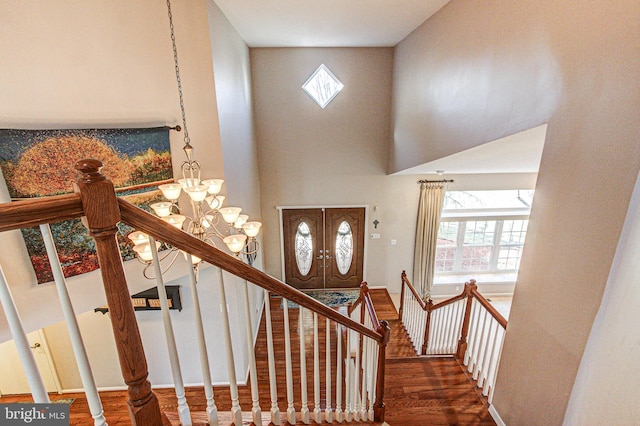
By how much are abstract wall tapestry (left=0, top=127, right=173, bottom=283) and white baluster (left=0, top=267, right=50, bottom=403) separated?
6.61 feet

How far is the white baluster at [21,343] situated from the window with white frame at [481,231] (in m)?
6.45

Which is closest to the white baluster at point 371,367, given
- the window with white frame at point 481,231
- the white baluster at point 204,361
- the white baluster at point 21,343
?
the white baluster at point 204,361

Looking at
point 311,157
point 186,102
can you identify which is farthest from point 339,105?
point 186,102

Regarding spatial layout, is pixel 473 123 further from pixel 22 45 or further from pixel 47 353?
pixel 47 353

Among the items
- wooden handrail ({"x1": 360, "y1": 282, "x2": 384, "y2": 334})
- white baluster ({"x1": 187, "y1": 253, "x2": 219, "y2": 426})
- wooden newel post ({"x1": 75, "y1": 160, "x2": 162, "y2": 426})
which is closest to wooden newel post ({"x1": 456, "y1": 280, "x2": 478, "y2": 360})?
wooden handrail ({"x1": 360, "y1": 282, "x2": 384, "y2": 334})

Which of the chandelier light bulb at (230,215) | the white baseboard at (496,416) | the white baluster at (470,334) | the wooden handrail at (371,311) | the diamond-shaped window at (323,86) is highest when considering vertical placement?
the diamond-shaped window at (323,86)

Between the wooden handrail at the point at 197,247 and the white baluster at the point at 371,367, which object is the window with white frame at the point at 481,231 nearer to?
the white baluster at the point at 371,367

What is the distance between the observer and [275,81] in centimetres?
524

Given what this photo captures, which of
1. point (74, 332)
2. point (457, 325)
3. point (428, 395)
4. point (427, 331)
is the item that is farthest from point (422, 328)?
point (74, 332)

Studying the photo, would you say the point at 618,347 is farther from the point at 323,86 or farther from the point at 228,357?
the point at 323,86

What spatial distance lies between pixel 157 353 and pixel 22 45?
10.9 feet

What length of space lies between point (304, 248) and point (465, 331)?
146 inches

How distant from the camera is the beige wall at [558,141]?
1376mm

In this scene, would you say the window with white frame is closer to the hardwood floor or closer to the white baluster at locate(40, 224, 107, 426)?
the hardwood floor
